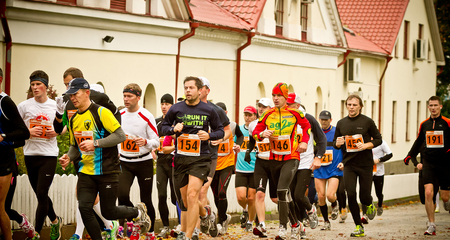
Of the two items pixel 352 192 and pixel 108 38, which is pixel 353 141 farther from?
pixel 108 38

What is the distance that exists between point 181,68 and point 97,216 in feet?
38.9

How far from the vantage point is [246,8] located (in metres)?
24.3

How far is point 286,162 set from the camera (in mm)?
10977

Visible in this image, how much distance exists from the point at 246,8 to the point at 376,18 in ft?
52.4

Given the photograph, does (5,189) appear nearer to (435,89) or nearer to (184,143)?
(184,143)

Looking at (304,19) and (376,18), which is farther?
(376,18)

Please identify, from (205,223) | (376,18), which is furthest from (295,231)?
(376,18)

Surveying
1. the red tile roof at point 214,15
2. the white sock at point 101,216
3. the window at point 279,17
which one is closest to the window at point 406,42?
the window at point 279,17

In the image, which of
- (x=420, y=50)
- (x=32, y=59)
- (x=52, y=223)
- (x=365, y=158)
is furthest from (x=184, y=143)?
(x=420, y=50)

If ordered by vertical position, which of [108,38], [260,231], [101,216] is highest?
[108,38]

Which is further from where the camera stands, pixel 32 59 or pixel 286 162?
pixel 32 59

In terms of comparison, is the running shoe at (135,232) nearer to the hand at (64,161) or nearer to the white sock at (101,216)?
the white sock at (101,216)

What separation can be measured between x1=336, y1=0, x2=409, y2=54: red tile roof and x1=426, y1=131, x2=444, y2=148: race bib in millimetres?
23530

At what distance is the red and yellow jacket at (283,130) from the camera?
10945 millimetres
